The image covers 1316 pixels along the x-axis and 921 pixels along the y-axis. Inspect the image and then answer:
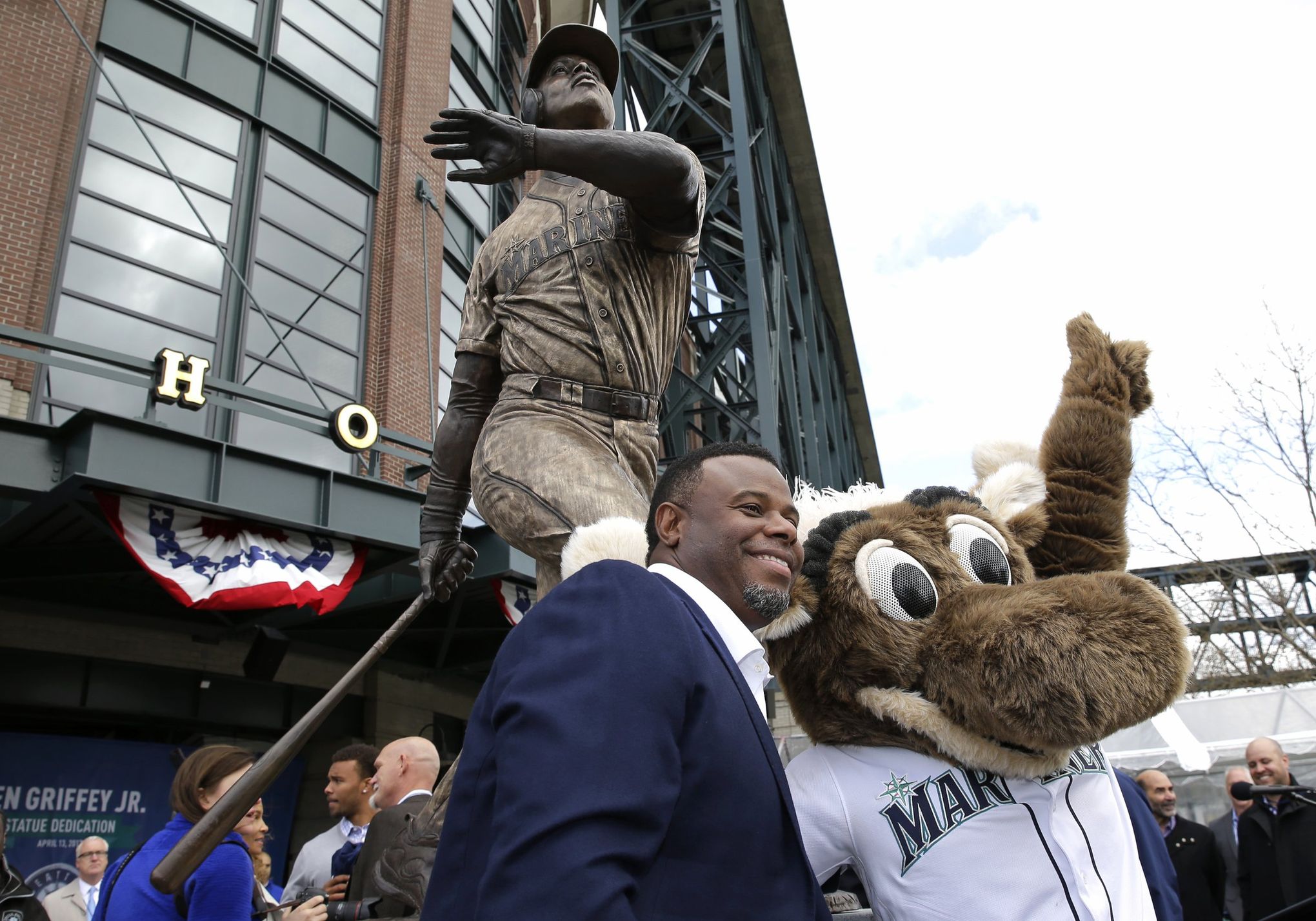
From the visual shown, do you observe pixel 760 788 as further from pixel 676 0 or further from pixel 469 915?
pixel 676 0

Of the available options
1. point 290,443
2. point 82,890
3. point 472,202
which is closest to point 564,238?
point 82,890

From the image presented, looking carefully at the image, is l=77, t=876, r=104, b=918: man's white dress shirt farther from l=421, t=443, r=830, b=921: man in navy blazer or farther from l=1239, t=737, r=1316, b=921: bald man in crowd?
l=1239, t=737, r=1316, b=921: bald man in crowd

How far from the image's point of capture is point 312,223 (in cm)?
1417

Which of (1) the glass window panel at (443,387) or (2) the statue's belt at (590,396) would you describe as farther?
(1) the glass window panel at (443,387)

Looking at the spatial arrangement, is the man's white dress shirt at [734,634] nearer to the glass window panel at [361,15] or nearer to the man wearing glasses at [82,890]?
the man wearing glasses at [82,890]

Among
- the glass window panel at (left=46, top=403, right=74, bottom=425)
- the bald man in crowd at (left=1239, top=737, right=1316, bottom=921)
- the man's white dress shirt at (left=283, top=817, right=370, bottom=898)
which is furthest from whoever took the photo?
the glass window panel at (left=46, top=403, right=74, bottom=425)

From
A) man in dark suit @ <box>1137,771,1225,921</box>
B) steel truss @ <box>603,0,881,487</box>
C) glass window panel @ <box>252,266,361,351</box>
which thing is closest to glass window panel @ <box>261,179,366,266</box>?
glass window panel @ <box>252,266,361,351</box>

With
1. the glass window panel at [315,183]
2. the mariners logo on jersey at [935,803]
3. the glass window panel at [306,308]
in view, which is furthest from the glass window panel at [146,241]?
the mariners logo on jersey at [935,803]

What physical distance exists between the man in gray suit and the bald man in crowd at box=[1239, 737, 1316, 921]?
0.18m

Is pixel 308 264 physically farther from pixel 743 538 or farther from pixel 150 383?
pixel 743 538

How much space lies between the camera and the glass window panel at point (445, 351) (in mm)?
15664

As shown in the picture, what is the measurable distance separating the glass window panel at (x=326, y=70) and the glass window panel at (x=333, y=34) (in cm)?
16

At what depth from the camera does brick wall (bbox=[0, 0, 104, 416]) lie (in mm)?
10609

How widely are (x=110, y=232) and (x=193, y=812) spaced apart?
412 inches
